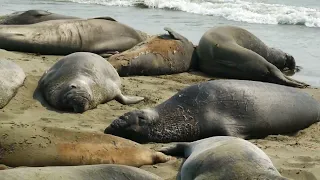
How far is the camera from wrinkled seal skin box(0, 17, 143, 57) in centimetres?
900

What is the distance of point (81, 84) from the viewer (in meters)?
6.52

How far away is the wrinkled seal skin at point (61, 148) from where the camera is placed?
13.6 ft

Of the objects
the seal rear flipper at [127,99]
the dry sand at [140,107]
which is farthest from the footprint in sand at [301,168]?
the seal rear flipper at [127,99]

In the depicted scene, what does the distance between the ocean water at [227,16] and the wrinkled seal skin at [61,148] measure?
15.9 ft

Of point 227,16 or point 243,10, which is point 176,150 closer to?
point 227,16

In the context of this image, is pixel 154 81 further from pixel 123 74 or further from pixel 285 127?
pixel 285 127

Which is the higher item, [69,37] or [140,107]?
[69,37]

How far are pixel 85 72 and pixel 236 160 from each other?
3.31 metres

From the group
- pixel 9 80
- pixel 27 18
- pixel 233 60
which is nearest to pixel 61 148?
pixel 9 80

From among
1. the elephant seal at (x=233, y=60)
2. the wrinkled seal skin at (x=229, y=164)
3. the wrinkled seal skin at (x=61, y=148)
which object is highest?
→ the wrinkled seal skin at (x=229, y=164)

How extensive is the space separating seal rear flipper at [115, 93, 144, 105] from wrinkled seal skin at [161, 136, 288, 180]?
219 centimetres

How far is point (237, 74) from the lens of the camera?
28.8ft

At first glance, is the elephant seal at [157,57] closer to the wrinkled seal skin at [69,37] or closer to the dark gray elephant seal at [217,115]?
the wrinkled seal skin at [69,37]

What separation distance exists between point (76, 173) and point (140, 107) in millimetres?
3029
